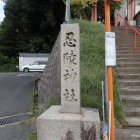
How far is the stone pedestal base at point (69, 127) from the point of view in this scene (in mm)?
4426

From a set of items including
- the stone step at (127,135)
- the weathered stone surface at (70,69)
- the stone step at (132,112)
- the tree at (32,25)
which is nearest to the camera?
the stone step at (127,135)

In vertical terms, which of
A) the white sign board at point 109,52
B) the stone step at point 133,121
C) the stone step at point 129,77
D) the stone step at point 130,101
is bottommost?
the stone step at point 133,121

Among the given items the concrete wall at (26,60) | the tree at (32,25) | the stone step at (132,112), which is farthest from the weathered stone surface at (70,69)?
the concrete wall at (26,60)

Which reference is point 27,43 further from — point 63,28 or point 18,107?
point 63,28

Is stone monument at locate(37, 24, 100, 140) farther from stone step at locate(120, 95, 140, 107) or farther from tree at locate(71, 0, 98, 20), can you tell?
tree at locate(71, 0, 98, 20)

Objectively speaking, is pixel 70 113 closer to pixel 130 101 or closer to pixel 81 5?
pixel 130 101

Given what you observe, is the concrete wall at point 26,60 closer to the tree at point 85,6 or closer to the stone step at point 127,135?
the tree at point 85,6

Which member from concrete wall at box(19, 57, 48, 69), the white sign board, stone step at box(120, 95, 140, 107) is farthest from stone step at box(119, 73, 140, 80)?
concrete wall at box(19, 57, 48, 69)

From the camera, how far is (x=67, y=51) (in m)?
4.95

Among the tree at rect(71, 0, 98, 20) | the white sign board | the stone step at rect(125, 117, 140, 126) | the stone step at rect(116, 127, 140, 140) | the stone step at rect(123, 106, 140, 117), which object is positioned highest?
the tree at rect(71, 0, 98, 20)

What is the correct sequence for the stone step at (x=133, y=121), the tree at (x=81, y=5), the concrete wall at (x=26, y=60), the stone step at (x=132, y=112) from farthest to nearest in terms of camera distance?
1. the concrete wall at (x=26, y=60)
2. the tree at (x=81, y=5)
3. the stone step at (x=132, y=112)
4. the stone step at (x=133, y=121)

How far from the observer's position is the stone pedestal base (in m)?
4.43

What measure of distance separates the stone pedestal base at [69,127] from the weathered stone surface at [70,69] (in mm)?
312

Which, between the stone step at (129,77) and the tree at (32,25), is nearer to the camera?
the stone step at (129,77)
